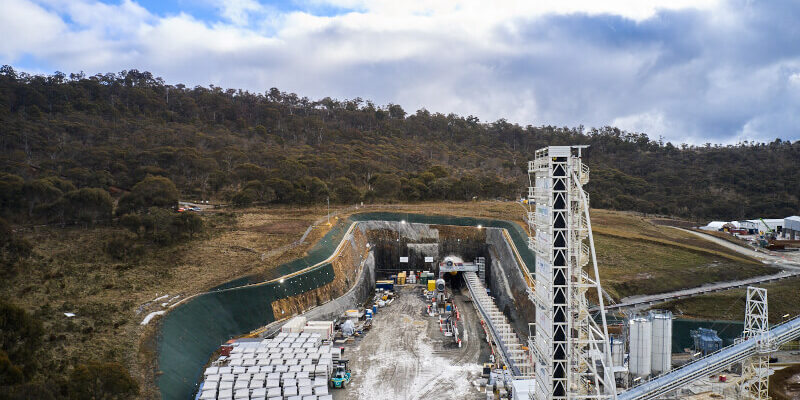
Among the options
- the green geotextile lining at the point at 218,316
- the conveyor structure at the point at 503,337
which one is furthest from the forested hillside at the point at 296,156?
the conveyor structure at the point at 503,337

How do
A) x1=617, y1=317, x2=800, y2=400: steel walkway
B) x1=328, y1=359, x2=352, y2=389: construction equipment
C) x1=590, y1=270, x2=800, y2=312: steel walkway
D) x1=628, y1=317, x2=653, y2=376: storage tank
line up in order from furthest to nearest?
x1=590, y1=270, x2=800, y2=312: steel walkway → x1=628, y1=317, x2=653, y2=376: storage tank → x1=328, y1=359, x2=352, y2=389: construction equipment → x1=617, y1=317, x2=800, y2=400: steel walkway

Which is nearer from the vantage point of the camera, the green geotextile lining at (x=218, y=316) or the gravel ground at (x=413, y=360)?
the green geotextile lining at (x=218, y=316)

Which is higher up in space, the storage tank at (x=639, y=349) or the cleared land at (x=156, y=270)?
the cleared land at (x=156, y=270)

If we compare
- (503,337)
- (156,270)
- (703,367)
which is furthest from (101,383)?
(703,367)

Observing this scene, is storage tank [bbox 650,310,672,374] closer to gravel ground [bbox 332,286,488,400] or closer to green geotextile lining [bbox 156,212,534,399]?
gravel ground [bbox 332,286,488,400]

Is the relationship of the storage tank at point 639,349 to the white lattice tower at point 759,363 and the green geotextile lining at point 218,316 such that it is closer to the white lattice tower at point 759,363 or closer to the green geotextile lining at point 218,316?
the white lattice tower at point 759,363

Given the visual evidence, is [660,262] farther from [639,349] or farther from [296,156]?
[296,156]

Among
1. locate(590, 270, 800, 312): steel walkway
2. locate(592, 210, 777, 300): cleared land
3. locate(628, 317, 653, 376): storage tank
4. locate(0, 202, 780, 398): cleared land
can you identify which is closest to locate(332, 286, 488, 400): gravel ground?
locate(628, 317, 653, 376): storage tank
